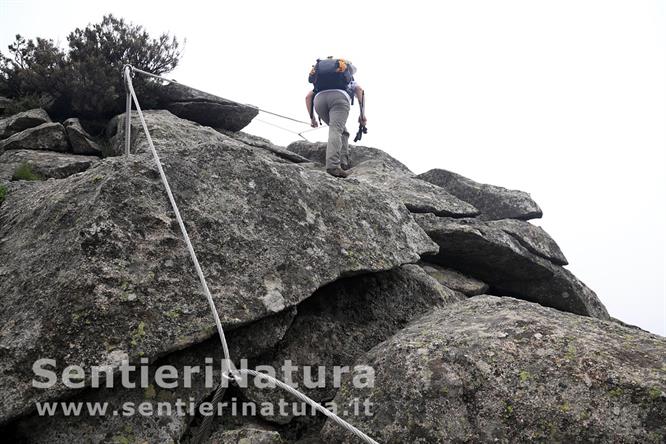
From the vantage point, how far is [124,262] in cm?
420

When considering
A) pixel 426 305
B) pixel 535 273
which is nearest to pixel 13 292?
pixel 426 305

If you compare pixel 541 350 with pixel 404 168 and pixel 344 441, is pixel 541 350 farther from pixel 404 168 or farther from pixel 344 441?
pixel 404 168

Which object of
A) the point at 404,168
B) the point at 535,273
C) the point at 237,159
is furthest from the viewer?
the point at 404,168

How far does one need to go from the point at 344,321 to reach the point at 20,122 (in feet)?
25.2

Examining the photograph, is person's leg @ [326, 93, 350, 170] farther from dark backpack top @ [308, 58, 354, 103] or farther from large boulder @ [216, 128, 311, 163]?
large boulder @ [216, 128, 311, 163]

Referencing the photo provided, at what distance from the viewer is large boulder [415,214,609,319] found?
8.80 m

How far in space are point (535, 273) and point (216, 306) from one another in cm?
764

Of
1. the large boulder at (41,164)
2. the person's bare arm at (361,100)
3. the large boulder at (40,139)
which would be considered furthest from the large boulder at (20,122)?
the person's bare arm at (361,100)

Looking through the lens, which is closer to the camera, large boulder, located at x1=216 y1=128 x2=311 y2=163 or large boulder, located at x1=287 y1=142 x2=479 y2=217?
large boulder, located at x1=287 y1=142 x2=479 y2=217

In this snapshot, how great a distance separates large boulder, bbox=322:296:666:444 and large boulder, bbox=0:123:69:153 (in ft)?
23.9

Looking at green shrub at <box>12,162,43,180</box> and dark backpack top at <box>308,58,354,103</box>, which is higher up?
dark backpack top at <box>308,58,354,103</box>

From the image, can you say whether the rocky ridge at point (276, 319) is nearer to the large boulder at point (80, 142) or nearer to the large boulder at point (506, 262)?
the large boulder at point (80, 142)

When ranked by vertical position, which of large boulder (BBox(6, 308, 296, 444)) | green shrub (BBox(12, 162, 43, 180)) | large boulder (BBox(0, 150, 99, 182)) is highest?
large boulder (BBox(0, 150, 99, 182))

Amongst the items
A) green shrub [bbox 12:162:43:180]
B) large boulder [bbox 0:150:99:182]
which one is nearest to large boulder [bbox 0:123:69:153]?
large boulder [bbox 0:150:99:182]
